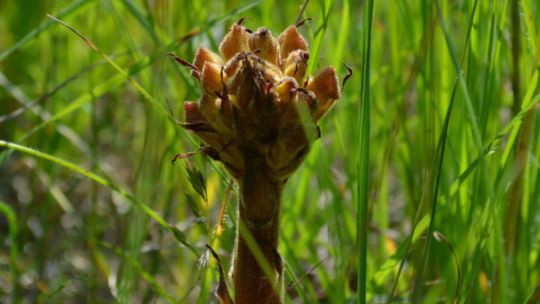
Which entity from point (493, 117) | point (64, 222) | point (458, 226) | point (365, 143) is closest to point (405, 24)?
point (493, 117)

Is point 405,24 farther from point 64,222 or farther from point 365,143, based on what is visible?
point 64,222

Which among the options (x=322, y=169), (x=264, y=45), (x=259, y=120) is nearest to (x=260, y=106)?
(x=259, y=120)

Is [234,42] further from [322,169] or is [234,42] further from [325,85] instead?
[322,169]

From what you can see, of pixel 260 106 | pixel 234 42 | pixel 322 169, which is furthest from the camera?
pixel 322 169

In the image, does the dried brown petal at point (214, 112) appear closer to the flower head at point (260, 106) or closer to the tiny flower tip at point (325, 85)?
the flower head at point (260, 106)

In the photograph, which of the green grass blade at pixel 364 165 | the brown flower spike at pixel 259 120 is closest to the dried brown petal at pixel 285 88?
the brown flower spike at pixel 259 120

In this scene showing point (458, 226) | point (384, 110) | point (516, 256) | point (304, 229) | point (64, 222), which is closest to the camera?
point (458, 226)
